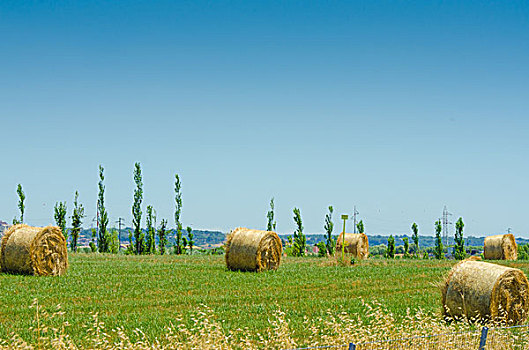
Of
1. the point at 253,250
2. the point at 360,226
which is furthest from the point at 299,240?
the point at 253,250

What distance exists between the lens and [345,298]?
1580 centimetres

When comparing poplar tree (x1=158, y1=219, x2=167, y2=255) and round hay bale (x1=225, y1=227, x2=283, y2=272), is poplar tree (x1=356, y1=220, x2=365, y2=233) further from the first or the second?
round hay bale (x1=225, y1=227, x2=283, y2=272)

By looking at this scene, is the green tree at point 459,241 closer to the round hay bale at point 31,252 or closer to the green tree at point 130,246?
the green tree at point 130,246

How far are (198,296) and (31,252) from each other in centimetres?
717

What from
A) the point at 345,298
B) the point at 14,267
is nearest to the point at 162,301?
the point at 345,298

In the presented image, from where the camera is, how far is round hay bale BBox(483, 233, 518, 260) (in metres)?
37.7

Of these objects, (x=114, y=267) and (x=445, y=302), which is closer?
(x=445, y=302)

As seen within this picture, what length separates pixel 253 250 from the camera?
2233cm

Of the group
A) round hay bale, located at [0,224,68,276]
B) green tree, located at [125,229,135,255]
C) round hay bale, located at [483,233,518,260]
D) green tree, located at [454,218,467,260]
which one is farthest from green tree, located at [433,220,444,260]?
round hay bale, located at [0,224,68,276]

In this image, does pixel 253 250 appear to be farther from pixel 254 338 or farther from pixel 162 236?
pixel 162 236

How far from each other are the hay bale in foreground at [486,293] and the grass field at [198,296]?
0.59 m

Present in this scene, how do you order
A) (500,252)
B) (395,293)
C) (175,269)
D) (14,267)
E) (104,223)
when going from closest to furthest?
(395,293), (14,267), (175,269), (500,252), (104,223)

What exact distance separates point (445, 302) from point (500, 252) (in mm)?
27106

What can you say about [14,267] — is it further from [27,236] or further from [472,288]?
[472,288]
